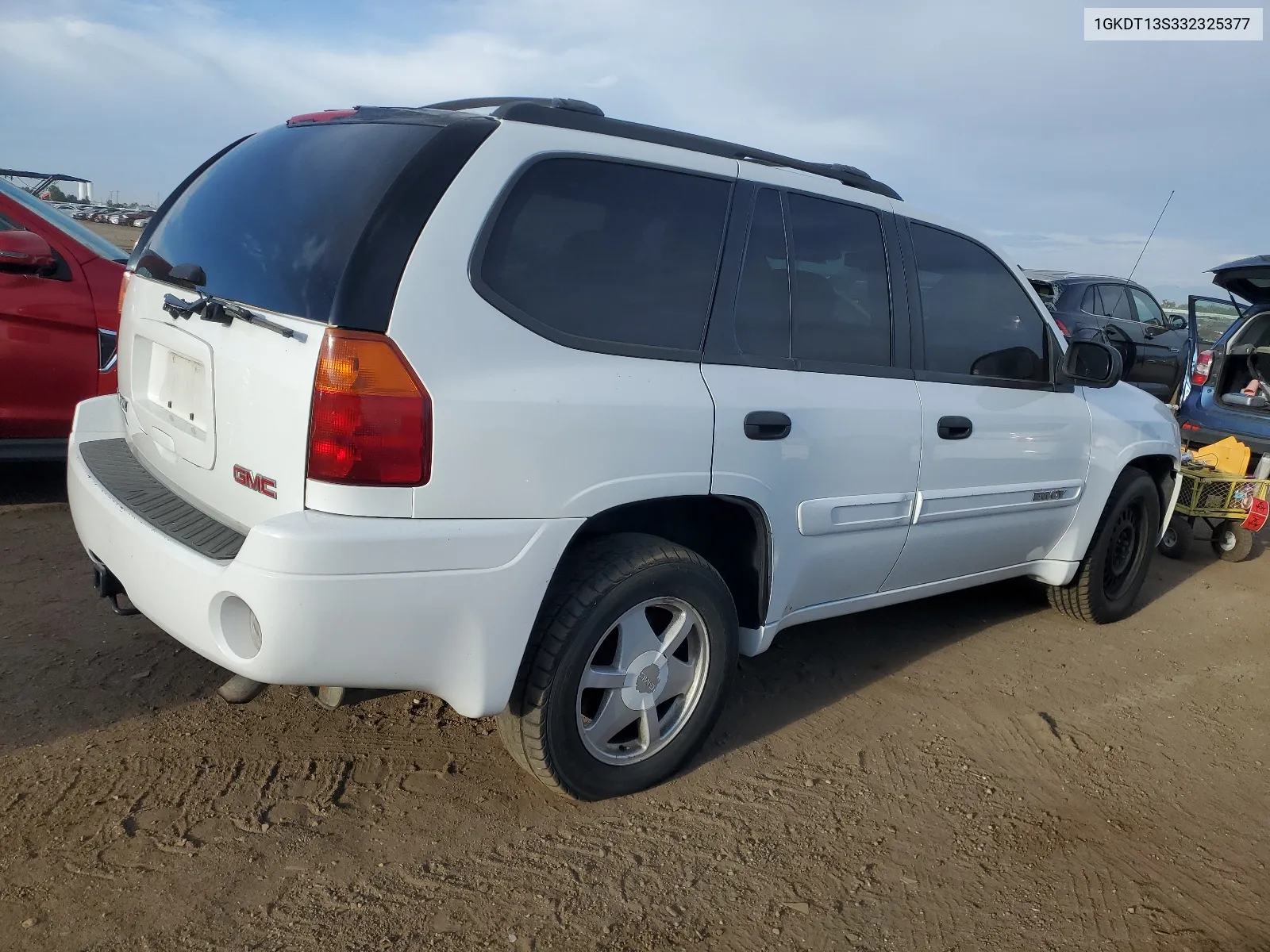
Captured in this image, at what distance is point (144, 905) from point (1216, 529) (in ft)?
21.5

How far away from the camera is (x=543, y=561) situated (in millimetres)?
2482

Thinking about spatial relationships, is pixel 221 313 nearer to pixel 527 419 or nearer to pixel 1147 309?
pixel 527 419

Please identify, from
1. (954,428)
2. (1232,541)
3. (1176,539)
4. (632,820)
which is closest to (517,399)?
(632,820)

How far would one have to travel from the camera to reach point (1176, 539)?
6.50 m

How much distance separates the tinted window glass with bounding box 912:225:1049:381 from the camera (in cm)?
370

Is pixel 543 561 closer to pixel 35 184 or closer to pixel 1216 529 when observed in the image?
pixel 1216 529

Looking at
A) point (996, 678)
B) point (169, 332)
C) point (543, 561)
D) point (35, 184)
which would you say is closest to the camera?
point (543, 561)

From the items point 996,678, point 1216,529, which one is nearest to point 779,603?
point 996,678

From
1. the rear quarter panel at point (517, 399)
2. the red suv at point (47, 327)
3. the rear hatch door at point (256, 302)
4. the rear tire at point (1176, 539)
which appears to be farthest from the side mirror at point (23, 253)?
the rear tire at point (1176, 539)

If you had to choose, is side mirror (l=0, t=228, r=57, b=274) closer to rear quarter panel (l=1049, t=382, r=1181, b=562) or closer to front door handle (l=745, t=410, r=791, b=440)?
front door handle (l=745, t=410, r=791, b=440)

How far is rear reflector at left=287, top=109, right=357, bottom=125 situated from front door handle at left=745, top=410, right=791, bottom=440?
1.39 metres

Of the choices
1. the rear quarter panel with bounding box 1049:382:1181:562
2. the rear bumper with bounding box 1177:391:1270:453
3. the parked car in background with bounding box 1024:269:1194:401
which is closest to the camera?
the rear quarter panel with bounding box 1049:382:1181:562

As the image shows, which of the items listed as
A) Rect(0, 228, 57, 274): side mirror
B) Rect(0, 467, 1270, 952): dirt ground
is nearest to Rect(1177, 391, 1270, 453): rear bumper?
Rect(0, 467, 1270, 952): dirt ground

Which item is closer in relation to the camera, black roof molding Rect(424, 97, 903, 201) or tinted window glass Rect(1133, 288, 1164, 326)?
black roof molding Rect(424, 97, 903, 201)
